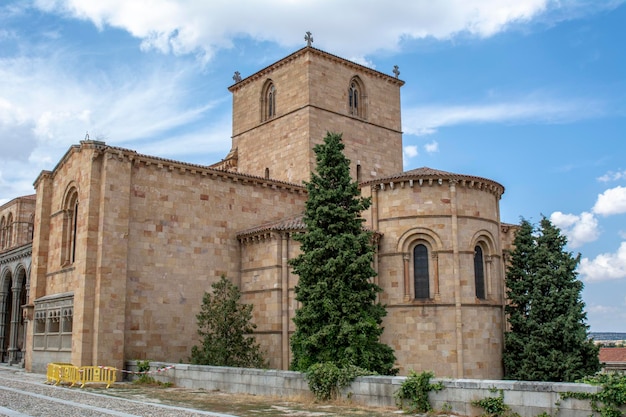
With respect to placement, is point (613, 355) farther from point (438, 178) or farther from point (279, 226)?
point (279, 226)

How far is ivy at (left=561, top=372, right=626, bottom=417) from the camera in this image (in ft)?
36.3

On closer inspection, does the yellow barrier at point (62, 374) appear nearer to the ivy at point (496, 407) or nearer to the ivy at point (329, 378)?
the ivy at point (329, 378)

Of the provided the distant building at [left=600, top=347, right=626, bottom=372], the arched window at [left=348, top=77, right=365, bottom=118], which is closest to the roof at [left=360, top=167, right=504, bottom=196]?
the arched window at [left=348, top=77, right=365, bottom=118]

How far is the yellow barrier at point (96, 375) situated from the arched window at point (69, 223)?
7208 millimetres

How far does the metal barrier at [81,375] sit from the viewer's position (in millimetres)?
20812

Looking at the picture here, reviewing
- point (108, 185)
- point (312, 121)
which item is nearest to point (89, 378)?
point (108, 185)

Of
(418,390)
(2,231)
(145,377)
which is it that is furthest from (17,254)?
(418,390)

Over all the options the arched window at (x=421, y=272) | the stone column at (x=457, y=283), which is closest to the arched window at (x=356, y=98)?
the stone column at (x=457, y=283)

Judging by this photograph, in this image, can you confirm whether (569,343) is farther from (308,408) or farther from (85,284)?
(85,284)

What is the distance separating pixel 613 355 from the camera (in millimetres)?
45000

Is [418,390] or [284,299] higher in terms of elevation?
[284,299]

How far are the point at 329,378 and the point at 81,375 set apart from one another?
32.6 ft

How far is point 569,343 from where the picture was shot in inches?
965

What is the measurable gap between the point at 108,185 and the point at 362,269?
36.1 ft
